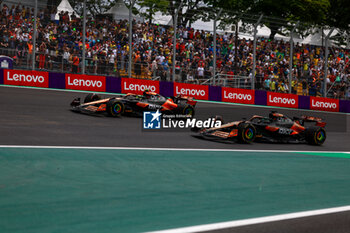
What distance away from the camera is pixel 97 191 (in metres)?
6.23

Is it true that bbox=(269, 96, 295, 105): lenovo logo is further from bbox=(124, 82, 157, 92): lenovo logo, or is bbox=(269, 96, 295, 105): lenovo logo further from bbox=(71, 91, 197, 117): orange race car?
bbox=(71, 91, 197, 117): orange race car

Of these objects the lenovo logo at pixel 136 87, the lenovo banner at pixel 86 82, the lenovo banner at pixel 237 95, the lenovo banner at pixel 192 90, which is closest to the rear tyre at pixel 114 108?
the lenovo banner at pixel 86 82

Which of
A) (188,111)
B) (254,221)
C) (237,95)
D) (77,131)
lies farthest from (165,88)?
(254,221)

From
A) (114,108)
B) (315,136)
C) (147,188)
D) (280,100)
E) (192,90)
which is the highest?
(192,90)

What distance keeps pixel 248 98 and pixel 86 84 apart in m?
8.98

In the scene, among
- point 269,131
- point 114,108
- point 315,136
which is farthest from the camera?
point 114,108

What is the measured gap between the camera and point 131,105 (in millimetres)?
15375

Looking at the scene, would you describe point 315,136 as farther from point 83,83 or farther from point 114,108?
point 83,83

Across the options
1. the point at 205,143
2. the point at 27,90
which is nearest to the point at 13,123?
the point at 205,143

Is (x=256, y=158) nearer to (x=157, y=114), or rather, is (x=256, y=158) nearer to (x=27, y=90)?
(x=157, y=114)

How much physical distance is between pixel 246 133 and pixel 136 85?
11.1 meters

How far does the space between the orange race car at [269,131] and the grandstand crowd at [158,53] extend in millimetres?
9819

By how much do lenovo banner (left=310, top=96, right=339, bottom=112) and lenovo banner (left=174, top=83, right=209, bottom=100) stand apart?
6708mm

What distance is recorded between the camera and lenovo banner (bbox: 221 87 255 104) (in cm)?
2472
